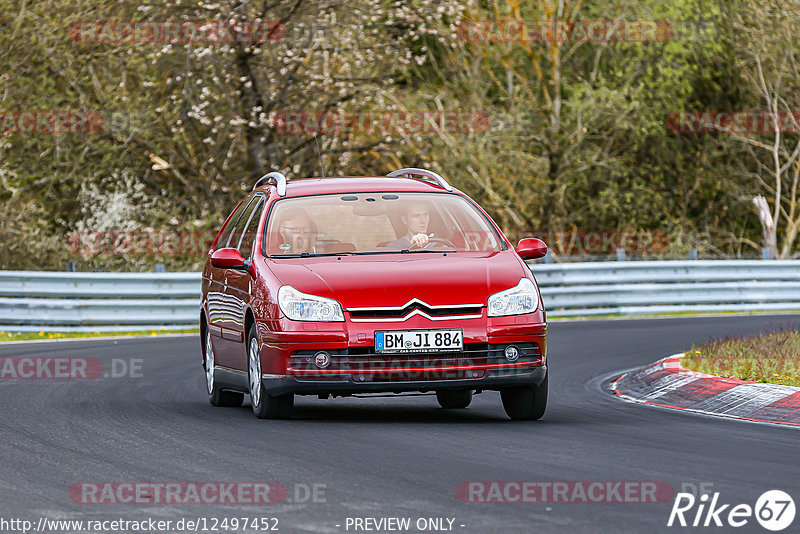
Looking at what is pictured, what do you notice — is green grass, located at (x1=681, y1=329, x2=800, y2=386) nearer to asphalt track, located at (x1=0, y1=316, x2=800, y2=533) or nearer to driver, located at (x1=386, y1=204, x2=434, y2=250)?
asphalt track, located at (x1=0, y1=316, x2=800, y2=533)

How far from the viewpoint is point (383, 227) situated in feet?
37.2

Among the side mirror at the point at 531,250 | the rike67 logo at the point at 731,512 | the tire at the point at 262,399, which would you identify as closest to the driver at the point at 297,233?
the tire at the point at 262,399

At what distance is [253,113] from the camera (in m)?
26.7

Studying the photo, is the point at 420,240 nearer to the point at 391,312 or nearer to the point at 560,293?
the point at 391,312

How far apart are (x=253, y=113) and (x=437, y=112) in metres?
5.16

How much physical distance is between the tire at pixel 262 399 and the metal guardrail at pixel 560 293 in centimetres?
1069

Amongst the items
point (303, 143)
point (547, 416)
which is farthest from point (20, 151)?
point (547, 416)

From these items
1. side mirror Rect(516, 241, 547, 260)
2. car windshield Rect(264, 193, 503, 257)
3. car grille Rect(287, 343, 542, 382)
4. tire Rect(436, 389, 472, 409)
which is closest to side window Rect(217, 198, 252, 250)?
car windshield Rect(264, 193, 503, 257)

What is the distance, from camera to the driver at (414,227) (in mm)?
10703

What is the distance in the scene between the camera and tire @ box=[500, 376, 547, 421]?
1007 cm

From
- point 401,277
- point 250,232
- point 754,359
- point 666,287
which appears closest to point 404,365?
point 401,277

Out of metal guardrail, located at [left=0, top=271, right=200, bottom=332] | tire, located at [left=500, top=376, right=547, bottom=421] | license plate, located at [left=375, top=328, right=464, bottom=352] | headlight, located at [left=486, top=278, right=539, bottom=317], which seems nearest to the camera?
license plate, located at [left=375, top=328, right=464, bottom=352]

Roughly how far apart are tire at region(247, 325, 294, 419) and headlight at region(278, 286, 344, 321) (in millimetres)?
486

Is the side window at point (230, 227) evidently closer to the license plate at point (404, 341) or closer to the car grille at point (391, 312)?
the car grille at point (391, 312)
